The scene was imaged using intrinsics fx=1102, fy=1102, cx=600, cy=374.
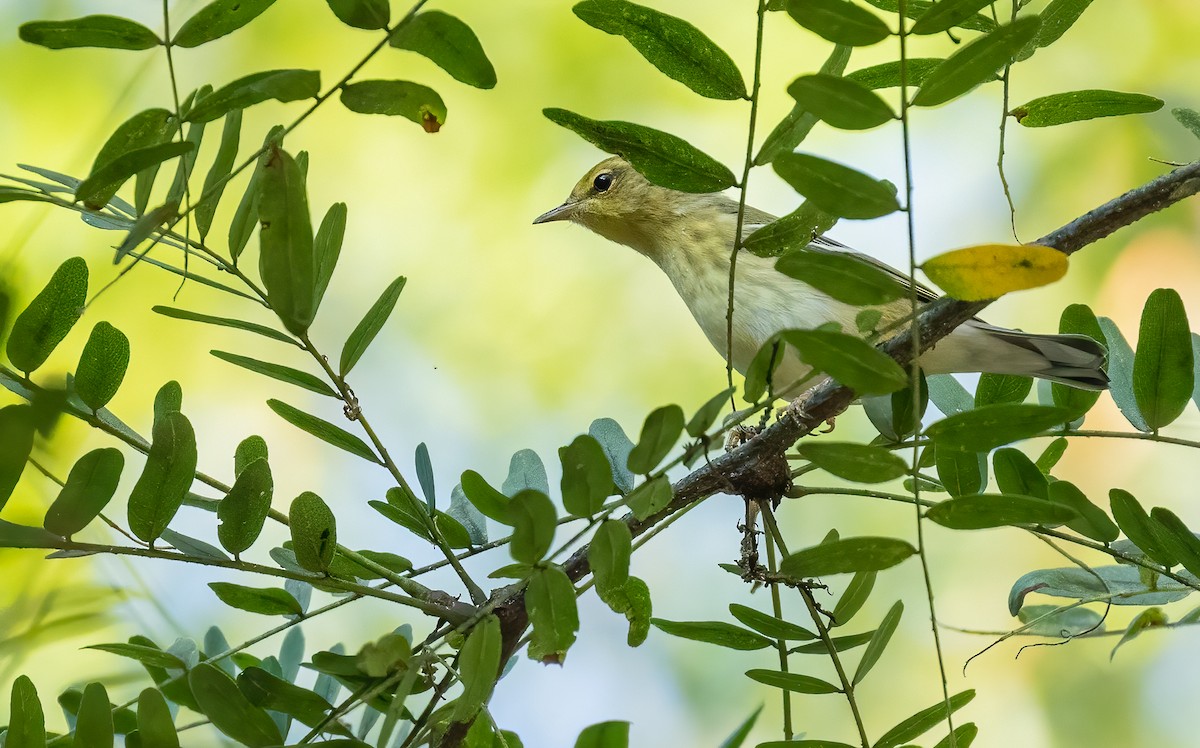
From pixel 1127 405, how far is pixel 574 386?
3232 mm

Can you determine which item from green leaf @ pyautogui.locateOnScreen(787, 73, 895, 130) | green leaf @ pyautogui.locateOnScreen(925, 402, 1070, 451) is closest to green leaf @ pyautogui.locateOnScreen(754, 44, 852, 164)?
green leaf @ pyautogui.locateOnScreen(787, 73, 895, 130)

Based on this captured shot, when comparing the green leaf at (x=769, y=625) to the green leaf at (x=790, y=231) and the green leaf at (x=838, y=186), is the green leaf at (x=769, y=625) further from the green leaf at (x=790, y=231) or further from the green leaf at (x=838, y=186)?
the green leaf at (x=838, y=186)

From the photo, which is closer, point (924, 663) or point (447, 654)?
point (447, 654)

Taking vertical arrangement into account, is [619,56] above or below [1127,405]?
above

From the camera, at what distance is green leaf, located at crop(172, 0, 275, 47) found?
1.42 metres

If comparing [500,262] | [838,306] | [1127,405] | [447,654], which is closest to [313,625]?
[500,262]

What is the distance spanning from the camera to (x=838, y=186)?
1329 millimetres

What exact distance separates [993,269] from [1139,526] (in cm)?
65

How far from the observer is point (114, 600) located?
1564mm

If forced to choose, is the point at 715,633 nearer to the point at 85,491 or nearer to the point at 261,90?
the point at 85,491

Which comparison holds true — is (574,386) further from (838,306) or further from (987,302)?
(987,302)

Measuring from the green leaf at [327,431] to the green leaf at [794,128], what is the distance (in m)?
0.72

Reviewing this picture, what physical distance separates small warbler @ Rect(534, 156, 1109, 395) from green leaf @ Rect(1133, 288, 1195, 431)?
143mm

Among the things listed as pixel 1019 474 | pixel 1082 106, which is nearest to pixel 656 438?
pixel 1019 474
